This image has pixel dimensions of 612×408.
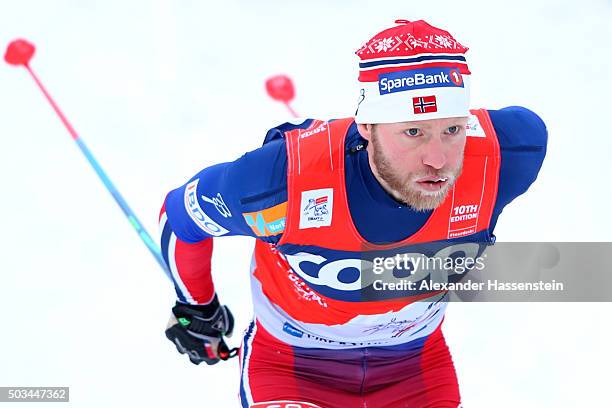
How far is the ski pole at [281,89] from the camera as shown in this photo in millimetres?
4855

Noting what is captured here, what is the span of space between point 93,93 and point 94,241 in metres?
1.11

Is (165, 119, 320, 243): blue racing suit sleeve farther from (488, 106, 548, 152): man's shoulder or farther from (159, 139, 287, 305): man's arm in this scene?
(488, 106, 548, 152): man's shoulder

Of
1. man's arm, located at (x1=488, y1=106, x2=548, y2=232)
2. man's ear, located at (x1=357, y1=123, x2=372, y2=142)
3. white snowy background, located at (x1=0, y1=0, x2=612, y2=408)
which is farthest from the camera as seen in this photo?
white snowy background, located at (x1=0, y1=0, x2=612, y2=408)

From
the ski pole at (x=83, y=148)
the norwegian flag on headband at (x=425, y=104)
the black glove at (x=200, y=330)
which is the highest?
the norwegian flag on headband at (x=425, y=104)

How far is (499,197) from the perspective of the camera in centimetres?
269

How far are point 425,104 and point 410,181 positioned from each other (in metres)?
0.20

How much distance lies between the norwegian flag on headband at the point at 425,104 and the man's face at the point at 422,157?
0.03 m

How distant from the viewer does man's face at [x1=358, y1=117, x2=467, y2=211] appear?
2.41m

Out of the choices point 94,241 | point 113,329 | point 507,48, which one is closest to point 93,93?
point 94,241

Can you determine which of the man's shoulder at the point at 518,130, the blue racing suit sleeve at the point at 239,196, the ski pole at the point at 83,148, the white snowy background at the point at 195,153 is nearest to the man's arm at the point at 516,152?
the man's shoulder at the point at 518,130

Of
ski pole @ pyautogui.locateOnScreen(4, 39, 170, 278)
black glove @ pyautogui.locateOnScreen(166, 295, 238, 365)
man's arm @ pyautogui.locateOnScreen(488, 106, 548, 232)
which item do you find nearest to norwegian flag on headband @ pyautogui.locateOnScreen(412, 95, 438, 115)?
man's arm @ pyautogui.locateOnScreen(488, 106, 548, 232)

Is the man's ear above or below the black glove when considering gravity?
above

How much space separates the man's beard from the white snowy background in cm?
134

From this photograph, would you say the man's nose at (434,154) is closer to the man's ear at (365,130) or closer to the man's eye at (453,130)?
the man's eye at (453,130)
